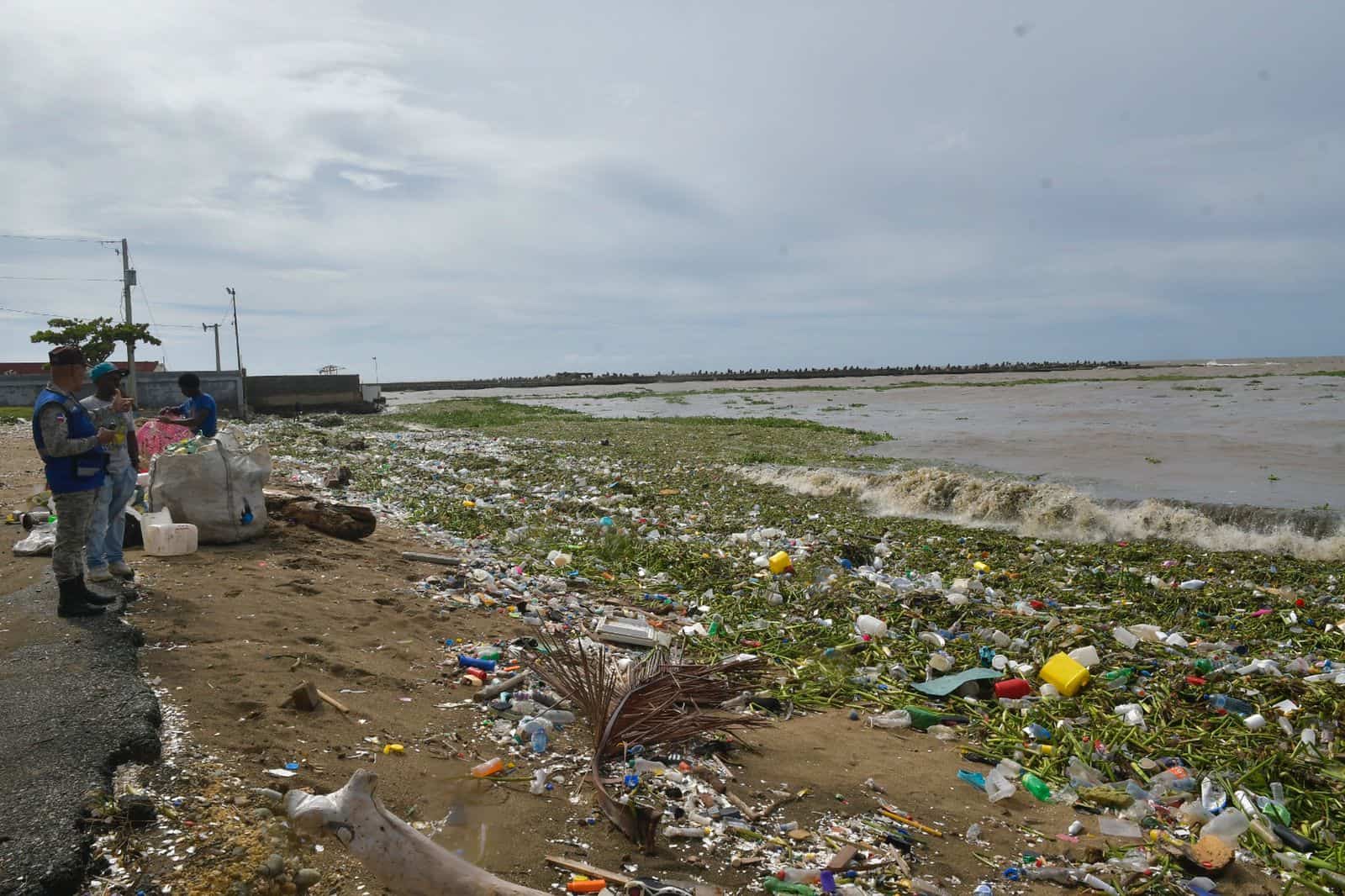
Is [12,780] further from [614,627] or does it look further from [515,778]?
[614,627]

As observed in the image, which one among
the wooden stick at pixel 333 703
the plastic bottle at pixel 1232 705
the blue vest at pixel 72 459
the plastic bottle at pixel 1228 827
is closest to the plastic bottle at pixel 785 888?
the plastic bottle at pixel 1228 827

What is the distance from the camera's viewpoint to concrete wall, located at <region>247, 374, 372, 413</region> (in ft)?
114

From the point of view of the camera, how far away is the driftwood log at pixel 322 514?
7703mm

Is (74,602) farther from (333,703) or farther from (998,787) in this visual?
(998,787)

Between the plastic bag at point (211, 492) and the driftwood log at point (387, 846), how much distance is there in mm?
4584

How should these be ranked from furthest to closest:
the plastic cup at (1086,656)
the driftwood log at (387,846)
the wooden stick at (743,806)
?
1. the plastic cup at (1086,656)
2. the wooden stick at (743,806)
3. the driftwood log at (387,846)

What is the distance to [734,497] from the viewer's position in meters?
12.6

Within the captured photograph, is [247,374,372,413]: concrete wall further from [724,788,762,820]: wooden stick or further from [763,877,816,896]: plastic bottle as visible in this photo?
[763,877,816,896]: plastic bottle

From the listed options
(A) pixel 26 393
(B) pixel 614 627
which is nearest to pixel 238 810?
(B) pixel 614 627

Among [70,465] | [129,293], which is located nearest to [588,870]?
[70,465]

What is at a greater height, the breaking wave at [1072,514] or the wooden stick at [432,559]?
the wooden stick at [432,559]

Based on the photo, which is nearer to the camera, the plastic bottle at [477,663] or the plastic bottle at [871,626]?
the plastic bottle at [477,663]

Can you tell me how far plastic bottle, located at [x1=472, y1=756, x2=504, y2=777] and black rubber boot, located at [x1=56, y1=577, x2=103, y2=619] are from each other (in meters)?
2.60

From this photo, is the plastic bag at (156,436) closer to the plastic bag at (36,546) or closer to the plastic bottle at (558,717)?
the plastic bag at (36,546)
